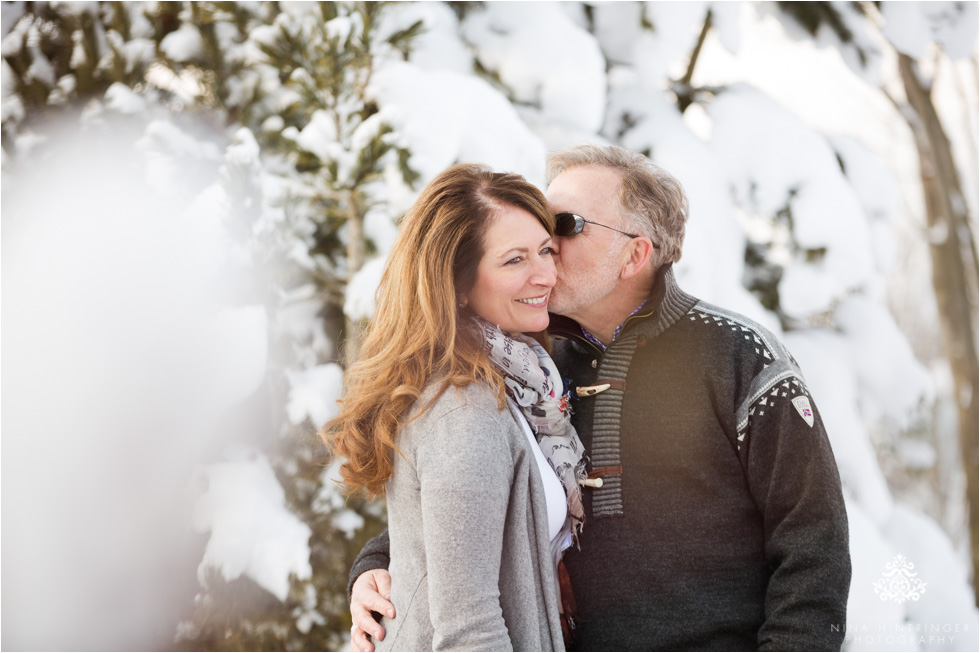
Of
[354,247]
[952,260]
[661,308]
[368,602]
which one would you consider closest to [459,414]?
[368,602]

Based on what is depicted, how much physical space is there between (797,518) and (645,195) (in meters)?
0.93

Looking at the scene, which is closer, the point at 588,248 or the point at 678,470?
the point at 678,470

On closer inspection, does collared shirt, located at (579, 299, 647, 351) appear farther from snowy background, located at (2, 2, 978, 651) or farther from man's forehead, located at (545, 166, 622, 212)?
snowy background, located at (2, 2, 978, 651)

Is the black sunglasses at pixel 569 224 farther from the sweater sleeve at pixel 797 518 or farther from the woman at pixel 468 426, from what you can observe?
the sweater sleeve at pixel 797 518

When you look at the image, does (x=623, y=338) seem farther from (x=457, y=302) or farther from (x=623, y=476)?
(x=457, y=302)

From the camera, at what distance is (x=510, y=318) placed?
1697 millimetres

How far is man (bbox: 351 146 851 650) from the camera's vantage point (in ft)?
5.20

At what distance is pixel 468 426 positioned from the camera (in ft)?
4.57

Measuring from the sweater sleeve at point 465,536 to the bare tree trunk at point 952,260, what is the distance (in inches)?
169

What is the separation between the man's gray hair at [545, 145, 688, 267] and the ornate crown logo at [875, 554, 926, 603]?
5.23 feet

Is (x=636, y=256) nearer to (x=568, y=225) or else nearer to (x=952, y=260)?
(x=568, y=225)

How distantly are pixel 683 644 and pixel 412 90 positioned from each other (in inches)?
80.2

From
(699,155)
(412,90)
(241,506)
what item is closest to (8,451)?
(241,506)

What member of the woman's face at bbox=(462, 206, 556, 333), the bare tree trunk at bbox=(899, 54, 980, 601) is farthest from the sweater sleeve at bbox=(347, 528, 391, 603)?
the bare tree trunk at bbox=(899, 54, 980, 601)
